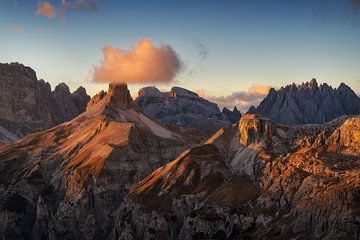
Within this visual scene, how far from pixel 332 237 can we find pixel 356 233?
308 inches

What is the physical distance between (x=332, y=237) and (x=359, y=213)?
44.1ft

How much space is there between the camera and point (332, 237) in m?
195

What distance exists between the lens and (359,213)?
199625 millimetres

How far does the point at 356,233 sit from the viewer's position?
194000mm

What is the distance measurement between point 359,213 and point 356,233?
841cm
